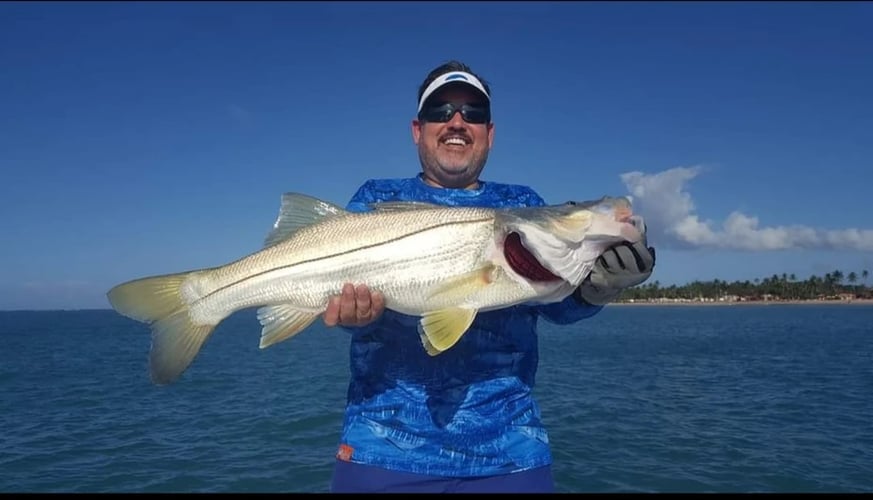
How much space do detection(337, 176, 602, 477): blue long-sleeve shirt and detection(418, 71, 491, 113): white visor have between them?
1.70 metres

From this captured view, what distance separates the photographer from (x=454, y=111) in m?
4.48

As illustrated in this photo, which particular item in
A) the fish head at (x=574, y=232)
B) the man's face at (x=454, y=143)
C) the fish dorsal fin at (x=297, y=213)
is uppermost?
the man's face at (x=454, y=143)

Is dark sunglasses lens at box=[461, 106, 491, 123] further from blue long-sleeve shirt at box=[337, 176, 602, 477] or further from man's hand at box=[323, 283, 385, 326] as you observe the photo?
man's hand at box=[323, 283, 385, 326]

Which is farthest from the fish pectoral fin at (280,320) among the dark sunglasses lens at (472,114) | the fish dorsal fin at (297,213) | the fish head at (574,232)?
the dark sunglasses lens at (472,114)

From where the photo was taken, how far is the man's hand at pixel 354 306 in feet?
11.9

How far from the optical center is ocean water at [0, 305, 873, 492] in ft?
36.9

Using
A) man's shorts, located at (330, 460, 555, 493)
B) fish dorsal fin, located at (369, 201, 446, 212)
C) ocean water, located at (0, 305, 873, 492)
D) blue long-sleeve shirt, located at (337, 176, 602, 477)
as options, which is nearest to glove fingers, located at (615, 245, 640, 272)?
blue long-sleeve shirt, located at (337, 176, 602, 477)

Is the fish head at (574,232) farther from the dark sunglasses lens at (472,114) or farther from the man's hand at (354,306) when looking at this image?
the dark sunglasses lens at (472,114)

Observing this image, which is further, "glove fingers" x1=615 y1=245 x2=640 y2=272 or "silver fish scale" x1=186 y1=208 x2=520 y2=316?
"silver fish scale" x1=186 y1=208 x2=520 y2=316

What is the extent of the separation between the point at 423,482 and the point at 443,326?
0.98 metres

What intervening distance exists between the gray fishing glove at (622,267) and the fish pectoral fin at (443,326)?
0.79 metres

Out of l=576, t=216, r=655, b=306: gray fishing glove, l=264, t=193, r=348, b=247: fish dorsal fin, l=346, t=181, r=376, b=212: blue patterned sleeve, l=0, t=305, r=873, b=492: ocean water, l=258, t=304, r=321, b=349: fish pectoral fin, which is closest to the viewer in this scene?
l=576, t=216, r=655, b=306: gray fishing glove

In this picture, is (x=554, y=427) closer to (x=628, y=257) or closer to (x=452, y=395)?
(x=452, y=395)

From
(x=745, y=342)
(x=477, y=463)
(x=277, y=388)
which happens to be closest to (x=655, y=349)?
(x=745, y=342)
